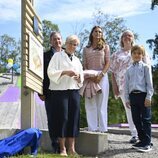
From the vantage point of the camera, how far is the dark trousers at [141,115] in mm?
6152

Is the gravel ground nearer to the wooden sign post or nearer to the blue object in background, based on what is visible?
the blue object in background

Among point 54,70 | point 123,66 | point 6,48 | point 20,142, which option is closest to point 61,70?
point 54,70

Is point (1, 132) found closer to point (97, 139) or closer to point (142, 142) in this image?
point (97, 139)

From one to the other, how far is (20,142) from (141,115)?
177 centimetres

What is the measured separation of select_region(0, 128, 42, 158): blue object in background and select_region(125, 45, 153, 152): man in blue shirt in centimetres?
144

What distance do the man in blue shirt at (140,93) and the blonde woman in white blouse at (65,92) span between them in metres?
0.77

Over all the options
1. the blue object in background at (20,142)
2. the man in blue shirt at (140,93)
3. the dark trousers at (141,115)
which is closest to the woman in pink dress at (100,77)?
the man in blue shirt at (140,93)

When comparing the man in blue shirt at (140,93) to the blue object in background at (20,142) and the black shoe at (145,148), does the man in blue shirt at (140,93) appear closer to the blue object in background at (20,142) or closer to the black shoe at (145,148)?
the black shoe at (145,148)

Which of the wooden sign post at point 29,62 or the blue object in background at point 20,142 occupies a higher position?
the wooden sign post at point 29,62

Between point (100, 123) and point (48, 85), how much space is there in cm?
118

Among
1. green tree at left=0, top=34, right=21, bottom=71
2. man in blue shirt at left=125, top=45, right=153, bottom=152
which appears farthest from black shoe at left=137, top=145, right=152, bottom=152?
green tree at left=0, top=34, right=21, bottom=71

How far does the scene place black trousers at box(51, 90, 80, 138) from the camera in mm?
5922

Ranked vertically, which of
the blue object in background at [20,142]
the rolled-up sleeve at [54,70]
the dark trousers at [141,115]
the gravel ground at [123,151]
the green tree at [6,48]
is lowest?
the gravel ground at [123,151]

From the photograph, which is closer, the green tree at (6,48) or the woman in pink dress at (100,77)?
the woman in pink dress at (100,77)
